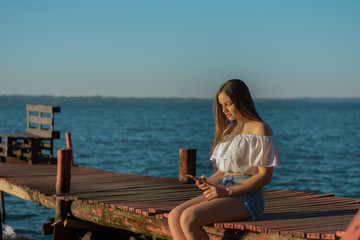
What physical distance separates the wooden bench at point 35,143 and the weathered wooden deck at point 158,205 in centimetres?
275

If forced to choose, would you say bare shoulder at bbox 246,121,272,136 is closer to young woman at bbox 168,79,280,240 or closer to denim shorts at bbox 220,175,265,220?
young woman at bbox 168,79,280,240

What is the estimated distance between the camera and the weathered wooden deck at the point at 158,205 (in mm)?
5219

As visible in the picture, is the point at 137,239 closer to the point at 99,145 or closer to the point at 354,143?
the point at 99,145

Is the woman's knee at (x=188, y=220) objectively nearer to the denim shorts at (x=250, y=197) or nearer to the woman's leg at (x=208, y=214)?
the woman's leg at (x=208, y=214)

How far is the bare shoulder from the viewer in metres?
5.16

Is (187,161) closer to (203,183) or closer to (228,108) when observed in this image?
(228,108)

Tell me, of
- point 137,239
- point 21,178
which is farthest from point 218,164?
point 21,178

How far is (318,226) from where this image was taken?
525cm

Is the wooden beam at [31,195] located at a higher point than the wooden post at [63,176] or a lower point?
lower

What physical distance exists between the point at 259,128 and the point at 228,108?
0.36 metres

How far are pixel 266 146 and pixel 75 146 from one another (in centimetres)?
4267

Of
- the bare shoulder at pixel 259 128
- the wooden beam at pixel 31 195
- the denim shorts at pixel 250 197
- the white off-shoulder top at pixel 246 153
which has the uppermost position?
the bare shoulder at pixel 259 128

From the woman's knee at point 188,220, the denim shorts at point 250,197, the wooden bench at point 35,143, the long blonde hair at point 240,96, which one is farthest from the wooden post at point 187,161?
the wooden bench at point 35,143

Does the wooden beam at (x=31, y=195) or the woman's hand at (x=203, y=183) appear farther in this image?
the wooden beam at (x=31, y=195)
